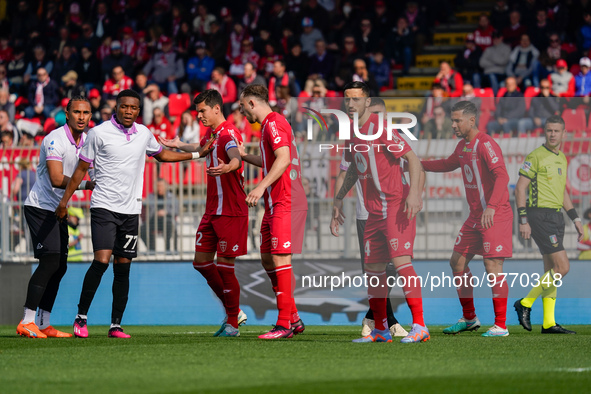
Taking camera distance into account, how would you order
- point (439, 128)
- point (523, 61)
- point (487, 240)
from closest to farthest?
point (487, 240) → point (439, 128) → point (523, 61)

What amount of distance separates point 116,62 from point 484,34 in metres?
7.75

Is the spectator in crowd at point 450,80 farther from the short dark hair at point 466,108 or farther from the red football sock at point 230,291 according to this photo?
the red football sock at point 230,291

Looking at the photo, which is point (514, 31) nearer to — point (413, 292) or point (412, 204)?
point (412, 204)

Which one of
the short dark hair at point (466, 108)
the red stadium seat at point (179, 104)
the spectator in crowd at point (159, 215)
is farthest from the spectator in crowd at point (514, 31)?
the short dark hair at point (466, 108)

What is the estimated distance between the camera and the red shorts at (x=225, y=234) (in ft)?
26.7

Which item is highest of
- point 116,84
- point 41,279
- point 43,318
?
point 116,84

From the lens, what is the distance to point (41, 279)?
818 centimetres

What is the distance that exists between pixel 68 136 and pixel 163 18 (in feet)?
43.9

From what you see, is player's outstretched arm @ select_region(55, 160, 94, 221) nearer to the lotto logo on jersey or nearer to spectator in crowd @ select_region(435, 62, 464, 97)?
the lotto logo on jersey

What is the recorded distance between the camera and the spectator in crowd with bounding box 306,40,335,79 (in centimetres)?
1748

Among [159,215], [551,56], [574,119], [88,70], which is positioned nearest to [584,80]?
[551,56]

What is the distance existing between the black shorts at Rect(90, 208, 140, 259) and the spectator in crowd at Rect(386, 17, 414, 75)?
11.1 metres

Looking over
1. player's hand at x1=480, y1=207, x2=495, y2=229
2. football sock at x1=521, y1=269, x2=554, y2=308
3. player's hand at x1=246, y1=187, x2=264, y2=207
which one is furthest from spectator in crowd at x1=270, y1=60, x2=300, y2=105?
player's hand at x1=246, y1=187, x2=264, y2=207

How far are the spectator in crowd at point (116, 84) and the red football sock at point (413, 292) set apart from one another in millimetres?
11517
